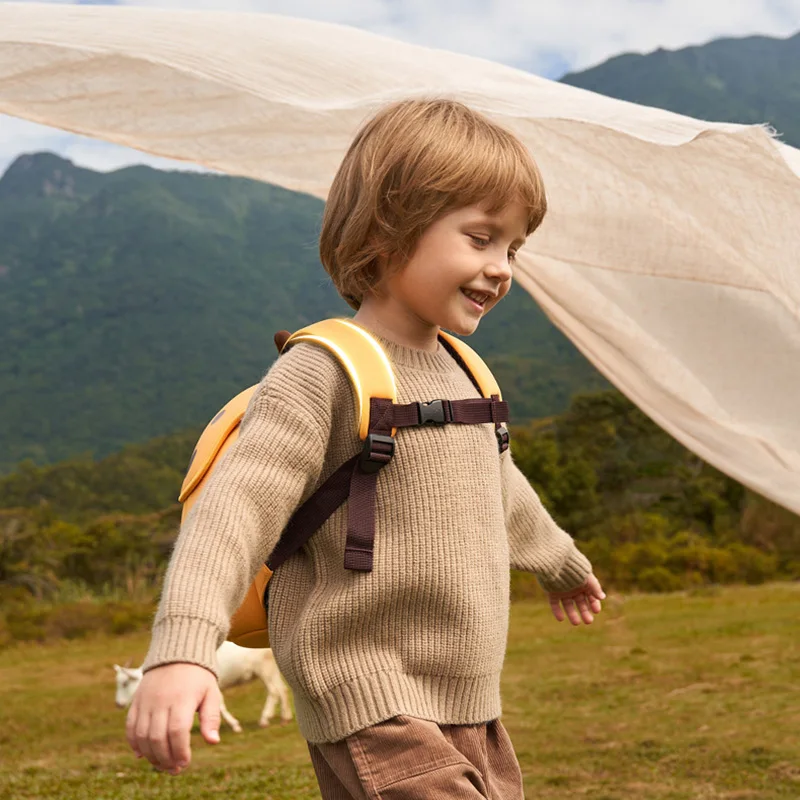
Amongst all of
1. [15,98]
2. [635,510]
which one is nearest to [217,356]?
[635,510]

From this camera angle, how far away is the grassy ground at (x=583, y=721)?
3.94 metres

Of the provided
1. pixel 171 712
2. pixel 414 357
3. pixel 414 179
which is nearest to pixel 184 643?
pixel 171 712

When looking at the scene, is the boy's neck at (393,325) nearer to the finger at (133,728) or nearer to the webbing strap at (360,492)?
the webbing strap at (360,492)

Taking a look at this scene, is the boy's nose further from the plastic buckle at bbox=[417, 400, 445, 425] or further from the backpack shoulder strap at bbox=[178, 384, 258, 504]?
the backpack shoulder strap at bbox=[178, 384, 258, 504]

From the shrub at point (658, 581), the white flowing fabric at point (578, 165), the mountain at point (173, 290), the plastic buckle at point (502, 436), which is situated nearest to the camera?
the plastic buckle at point (502, 436)

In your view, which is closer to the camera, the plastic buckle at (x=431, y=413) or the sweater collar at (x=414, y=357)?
the plastic buckle at (x=431, y=413)

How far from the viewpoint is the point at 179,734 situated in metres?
1.21

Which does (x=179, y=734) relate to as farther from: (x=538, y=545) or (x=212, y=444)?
(x=538, y=545)

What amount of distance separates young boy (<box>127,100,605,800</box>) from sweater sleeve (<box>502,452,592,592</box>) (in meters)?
0.34

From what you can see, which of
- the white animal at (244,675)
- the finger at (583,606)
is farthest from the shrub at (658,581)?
the finger at (583,606)

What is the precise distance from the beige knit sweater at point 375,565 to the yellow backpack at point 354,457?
0.07ft

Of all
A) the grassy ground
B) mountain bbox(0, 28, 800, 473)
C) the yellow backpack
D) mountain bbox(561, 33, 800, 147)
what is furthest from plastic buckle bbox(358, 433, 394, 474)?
mountain bbox(561, 33, 800, 147)

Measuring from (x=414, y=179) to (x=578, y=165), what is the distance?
0.95 meters

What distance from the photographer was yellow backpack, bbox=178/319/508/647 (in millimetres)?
1572
